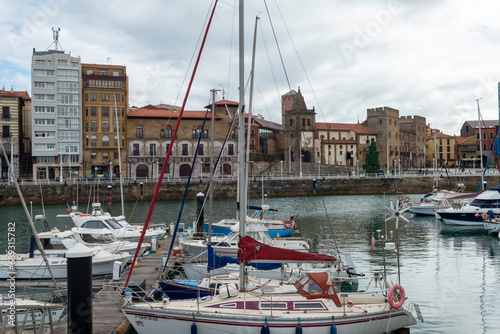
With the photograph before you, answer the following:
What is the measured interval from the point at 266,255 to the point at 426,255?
1704 cm

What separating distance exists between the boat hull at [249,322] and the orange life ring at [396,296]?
0.25m

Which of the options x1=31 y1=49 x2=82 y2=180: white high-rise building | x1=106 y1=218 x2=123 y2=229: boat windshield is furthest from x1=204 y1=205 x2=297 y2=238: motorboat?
x1=31 y1=49 x2=82 y2=180: white high-rise building

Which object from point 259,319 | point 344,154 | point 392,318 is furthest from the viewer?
point 344,154

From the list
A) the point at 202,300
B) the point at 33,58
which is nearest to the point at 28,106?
the point at 33,58

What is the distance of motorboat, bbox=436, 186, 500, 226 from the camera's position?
38219 millimetres

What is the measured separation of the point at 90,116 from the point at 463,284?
6905 centimetres

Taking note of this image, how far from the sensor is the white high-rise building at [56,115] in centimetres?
7388

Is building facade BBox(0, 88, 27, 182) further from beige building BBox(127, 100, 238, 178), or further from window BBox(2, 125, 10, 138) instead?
beige building BBox(127, 100, 238, 178)

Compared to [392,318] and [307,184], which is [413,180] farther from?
[392,318]

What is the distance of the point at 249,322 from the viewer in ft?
38.7

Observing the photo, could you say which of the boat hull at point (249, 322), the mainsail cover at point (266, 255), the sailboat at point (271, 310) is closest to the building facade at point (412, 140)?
the mainsail cover at point (266, 255)

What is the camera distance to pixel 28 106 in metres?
81.0

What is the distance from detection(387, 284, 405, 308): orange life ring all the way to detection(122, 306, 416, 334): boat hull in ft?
0.81

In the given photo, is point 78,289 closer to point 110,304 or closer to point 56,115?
point 110,304
